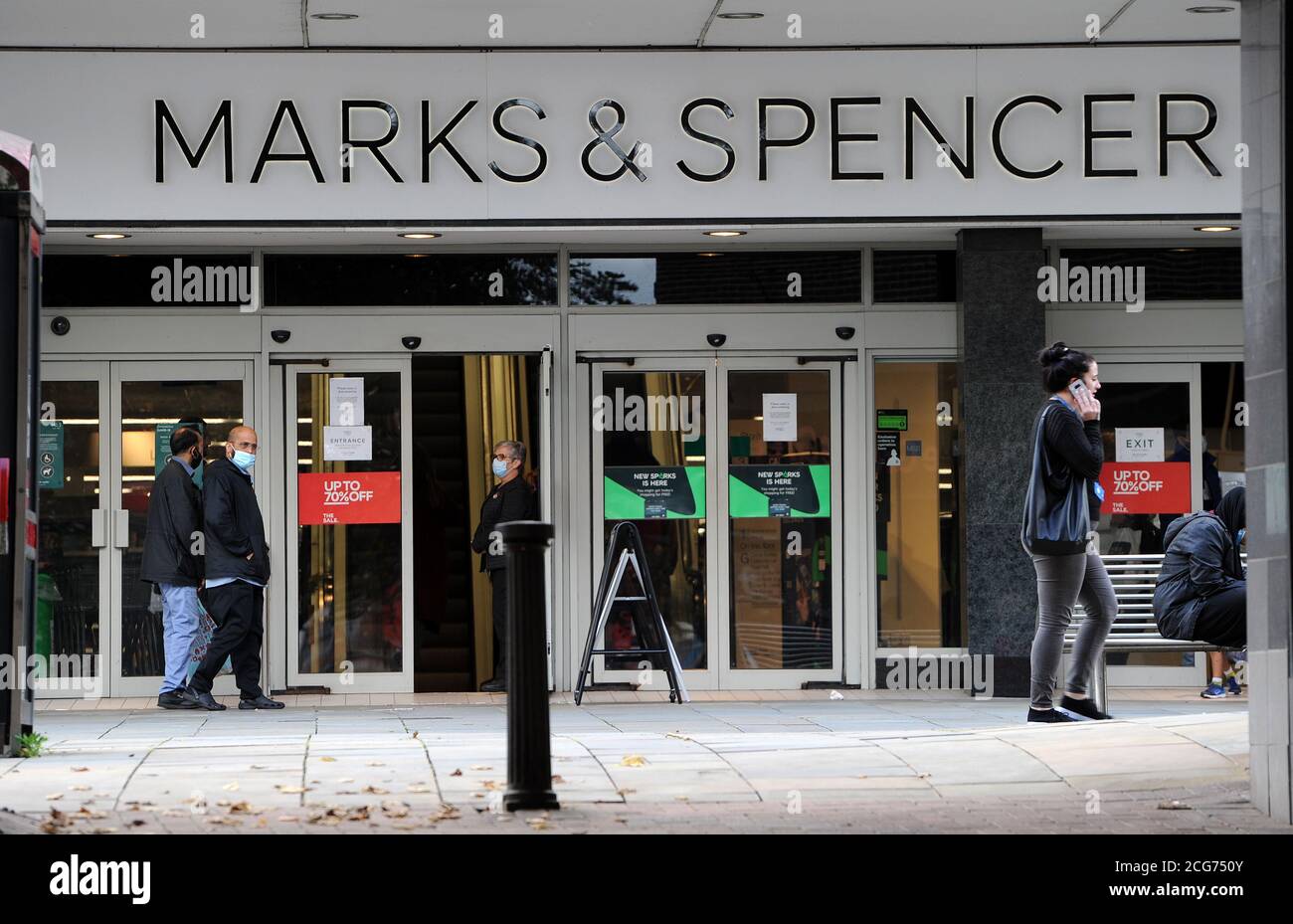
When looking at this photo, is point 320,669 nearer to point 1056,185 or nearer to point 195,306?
point 195,306

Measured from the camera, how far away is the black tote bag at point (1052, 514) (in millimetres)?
8719

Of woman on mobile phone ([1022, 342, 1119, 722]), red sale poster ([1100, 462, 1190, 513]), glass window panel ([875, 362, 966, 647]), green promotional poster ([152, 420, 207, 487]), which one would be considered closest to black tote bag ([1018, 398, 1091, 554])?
woman on mobile phone ([1022, 342, 1119, 722])

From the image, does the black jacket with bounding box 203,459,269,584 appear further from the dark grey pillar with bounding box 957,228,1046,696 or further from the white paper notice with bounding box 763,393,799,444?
the dark grey pillar with bounding box 957,228,1046,696

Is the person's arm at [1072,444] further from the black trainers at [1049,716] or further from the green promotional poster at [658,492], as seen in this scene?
the green promotional poster at [658,492]

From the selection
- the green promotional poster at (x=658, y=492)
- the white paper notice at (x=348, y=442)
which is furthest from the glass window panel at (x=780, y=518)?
the white paper notice at (x=348, y=442)

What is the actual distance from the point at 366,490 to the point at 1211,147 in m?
5.87

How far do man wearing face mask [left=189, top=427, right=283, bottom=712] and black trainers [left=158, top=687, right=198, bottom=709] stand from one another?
0.14ft

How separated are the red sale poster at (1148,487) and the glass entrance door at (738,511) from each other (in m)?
1.89

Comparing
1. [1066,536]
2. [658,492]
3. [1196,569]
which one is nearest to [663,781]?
[1066,536]

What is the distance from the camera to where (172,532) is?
11.1 meters

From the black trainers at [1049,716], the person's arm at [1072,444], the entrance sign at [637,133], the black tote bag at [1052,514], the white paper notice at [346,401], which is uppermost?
the entrance sign at [637,133]
